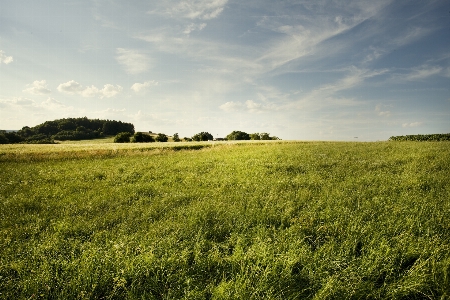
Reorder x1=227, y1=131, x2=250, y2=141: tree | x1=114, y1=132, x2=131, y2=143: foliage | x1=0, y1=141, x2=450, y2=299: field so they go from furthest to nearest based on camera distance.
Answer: x1=227, y1=131, x2=250, y2=141: tree
x1=114, y1=132, x2=131, y2=143: foliage
x1=0, y1=141, x2=450, y2=299: field

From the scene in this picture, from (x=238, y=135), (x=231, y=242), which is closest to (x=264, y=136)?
(x=238, y=135)

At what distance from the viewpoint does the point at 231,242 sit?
5.30 meters

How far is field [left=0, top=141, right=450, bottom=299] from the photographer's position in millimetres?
3785

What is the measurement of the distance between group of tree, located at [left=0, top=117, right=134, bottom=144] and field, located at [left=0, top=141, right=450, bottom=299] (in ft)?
455

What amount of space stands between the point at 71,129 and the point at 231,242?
560 ft

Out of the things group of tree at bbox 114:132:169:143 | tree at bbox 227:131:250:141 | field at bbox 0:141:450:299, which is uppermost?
tree at bbox 227:131:250:141

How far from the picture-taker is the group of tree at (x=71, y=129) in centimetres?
12612

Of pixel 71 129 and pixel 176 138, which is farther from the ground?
pixel 71 129

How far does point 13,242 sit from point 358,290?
7.63 meters

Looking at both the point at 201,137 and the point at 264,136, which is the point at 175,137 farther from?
the point at 264,136

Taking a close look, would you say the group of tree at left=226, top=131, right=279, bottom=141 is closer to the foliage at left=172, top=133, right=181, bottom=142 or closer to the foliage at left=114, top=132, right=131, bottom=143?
the foliage at left=172, top=133, right=181, bottom=142

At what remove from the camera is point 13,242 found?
18.0ft

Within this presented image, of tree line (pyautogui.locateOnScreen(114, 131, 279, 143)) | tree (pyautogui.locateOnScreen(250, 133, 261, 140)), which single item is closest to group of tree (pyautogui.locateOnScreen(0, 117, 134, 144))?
tree line (pyautogui.locateOnScreen(114, 131, 279, 143))

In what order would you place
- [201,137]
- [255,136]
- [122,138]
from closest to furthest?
[122,138], [201,137], [255,136]
